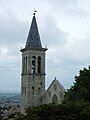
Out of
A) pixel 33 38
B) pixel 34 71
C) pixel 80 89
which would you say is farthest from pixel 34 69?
pixel 80 89

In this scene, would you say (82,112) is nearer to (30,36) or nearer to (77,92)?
(77,92)

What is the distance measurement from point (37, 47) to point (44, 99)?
6.72m

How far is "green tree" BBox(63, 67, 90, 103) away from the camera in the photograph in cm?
3416

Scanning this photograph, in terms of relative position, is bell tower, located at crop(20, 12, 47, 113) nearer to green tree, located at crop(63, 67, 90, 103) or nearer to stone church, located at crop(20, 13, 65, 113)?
stone church, located at crop(20, 13, 65, 113)

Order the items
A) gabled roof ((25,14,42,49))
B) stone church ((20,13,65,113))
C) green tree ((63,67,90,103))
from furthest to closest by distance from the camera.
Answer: gabled roof ((25,14,42,49)) → stone church ((20,13,65,113)) → green tree ((63,67,90,103))

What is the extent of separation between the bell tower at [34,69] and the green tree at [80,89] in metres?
12.5

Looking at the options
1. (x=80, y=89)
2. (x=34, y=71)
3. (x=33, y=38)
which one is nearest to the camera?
(x=80, y=89)

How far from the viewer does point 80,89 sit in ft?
114

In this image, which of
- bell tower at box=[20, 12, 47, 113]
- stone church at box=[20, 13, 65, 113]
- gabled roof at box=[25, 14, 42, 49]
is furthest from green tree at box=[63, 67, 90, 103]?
gabled roof at box=[25, 14, 42, 49]

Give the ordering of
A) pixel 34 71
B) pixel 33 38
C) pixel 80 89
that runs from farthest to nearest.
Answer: pixel 33 38 < pixel 34 71 < pixel 80 89

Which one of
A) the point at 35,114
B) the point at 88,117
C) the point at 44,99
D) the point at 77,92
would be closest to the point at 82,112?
the point at 88,117

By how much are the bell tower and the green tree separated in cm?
1248

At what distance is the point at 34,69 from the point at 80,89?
15443mm

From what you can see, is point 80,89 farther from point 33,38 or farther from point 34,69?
point 33,38
